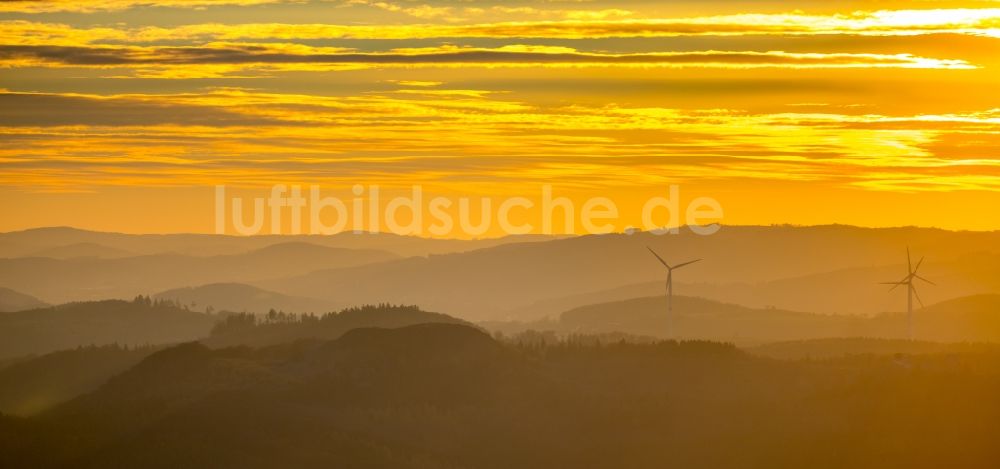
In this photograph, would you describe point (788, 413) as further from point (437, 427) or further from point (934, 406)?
point (437, 427)

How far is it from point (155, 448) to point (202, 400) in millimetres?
24225

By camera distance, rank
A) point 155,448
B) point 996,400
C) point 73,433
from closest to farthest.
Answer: point 155,448 → point 73,433 → point 996,400

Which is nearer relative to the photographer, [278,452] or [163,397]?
[278,452]

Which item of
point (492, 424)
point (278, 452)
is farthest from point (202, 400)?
point (492, 424)

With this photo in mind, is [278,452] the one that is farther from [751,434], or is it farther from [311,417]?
[751,434]

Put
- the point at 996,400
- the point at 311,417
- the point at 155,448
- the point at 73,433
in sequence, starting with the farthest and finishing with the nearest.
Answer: the point at 996,400 → the point at 311,417 → the point at 73,433 → the point at 155,448

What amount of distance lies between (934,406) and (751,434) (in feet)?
75.8

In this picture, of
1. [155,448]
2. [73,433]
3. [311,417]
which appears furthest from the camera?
[311,417]

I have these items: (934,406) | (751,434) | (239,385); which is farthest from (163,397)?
(934,406)

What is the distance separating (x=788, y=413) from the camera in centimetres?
19188

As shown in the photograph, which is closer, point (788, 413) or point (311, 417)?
point (311, 417)

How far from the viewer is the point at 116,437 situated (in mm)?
164500

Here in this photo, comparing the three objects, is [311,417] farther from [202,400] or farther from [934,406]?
[934,406]

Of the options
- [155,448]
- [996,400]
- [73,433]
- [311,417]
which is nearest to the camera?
[155,448]
